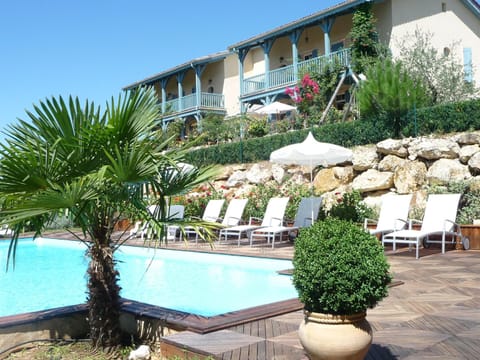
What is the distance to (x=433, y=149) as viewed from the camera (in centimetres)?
1247

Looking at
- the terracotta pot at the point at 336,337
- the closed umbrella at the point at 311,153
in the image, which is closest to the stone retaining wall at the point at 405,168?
the closed umbrella at the point at 311,153

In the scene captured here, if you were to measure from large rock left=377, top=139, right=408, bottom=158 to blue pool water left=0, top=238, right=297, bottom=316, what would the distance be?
5595 mm

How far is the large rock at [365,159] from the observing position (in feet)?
44.4

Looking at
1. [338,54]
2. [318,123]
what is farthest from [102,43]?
[338,54]

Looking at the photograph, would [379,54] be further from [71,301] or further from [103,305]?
[103,305]

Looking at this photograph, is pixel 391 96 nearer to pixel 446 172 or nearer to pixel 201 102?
pixel 446 172

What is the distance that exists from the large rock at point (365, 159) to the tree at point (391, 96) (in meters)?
0.84

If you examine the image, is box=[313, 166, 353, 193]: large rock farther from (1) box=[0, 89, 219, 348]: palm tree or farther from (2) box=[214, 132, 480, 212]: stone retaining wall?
(1) box=[0, 89, 219, 348]: palm tree

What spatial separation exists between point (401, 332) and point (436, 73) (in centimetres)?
1387

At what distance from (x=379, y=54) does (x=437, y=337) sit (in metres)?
16.4

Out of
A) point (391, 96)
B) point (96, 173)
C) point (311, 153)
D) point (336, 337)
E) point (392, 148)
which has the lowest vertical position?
point (336, 337)

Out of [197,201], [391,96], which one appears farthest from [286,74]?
[197,201]

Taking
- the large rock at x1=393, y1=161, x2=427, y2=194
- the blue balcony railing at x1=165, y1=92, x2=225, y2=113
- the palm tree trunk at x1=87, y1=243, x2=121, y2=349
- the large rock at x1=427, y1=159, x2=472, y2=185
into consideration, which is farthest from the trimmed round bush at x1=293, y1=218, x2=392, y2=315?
the blue balcony railing at x1=165, y1=92, x2=225, y2=113

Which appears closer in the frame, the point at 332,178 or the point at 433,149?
the point at 433,149
